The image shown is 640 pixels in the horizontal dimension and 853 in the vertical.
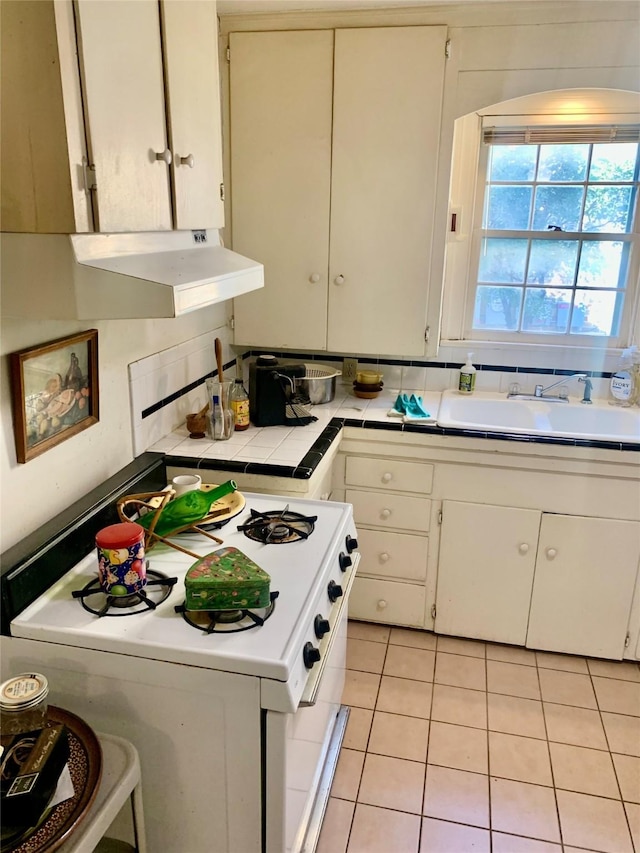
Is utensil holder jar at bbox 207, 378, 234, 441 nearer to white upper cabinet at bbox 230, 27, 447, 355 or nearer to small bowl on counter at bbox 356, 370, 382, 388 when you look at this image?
white upper cabinet at bbox 230, 27, 447, 355

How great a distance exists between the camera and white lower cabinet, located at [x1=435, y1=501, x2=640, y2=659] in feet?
7.95

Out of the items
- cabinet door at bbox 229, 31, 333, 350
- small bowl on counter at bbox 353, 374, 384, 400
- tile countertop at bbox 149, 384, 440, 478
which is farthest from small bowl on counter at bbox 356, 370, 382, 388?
cabinet door at bbox 229, 31, 333, 350

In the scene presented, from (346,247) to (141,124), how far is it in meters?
1.31

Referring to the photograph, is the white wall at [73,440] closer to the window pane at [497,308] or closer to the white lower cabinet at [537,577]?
the white lower cabinet at [537,577]

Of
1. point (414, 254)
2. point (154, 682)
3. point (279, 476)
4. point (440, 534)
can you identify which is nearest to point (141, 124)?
point (279, 476)

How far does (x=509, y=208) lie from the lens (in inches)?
112

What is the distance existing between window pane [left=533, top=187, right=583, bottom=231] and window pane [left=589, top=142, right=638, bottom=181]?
0.10 metres

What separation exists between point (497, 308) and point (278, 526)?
170cm

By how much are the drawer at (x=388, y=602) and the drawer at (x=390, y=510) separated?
253mm

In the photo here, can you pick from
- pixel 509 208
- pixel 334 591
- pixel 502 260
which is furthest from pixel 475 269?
pixel 334 591

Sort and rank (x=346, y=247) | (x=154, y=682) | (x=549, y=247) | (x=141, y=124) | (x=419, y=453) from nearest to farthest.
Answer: (x=154, y=682) → (x=141, y=124) → (x=419, y=453) → (x=346, y=247) → (x=549, y=247)

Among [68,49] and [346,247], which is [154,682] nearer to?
[68,49]

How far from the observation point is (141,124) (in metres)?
1.44

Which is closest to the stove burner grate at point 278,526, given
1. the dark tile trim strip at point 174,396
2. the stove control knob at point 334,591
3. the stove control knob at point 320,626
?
the stove control knob at point 334,591
